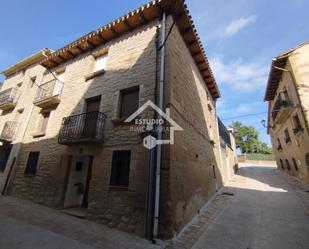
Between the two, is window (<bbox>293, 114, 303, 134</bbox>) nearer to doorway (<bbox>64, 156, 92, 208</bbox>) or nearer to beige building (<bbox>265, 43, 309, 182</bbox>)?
beige building (<bbox>265, 43, 309, 182</bbox>)

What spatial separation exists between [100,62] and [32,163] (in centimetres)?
577

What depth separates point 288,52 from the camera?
29.9ft

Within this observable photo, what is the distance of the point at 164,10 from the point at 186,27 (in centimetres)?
121

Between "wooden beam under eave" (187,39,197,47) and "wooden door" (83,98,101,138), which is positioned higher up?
"wooden beam under eave" (187,39,197,47)

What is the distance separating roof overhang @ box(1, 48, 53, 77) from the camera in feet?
35.2

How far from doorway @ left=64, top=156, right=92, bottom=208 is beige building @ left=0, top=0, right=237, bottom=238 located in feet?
0.14

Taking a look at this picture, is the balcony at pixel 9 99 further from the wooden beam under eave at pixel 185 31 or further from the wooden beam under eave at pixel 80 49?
the wooden beam under eave at pixel 185 31

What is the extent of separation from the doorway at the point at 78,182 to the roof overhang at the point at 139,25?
5.60 m

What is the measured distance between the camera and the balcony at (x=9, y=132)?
29.5 feet

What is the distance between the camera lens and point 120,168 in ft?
16.9

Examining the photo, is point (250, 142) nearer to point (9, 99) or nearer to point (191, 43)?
point (191, 43)

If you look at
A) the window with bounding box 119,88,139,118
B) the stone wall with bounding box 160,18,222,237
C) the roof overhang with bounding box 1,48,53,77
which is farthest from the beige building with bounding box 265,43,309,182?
the roof overhang with bounding box 1,48,53,77

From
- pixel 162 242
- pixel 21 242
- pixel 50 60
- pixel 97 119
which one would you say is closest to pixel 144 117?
pixel 97 119

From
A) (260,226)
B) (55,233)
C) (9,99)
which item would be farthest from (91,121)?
(9,99)
